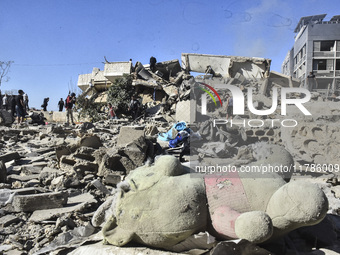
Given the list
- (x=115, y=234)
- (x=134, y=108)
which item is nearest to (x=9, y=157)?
(x=115, y=234)

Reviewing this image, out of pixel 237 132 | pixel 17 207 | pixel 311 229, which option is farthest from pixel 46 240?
pixel 237 132

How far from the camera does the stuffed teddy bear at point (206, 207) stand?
6.14ft

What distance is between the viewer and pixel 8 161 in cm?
593

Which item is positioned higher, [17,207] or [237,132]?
[237,132]

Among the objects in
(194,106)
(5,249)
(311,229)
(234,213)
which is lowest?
(5,249)

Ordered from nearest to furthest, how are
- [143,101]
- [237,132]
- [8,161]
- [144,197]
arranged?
[144,197] < [8,161] < [237,132] < [143,101]

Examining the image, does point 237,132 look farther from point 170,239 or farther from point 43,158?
point 170,239

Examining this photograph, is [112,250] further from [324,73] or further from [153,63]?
[324,73]

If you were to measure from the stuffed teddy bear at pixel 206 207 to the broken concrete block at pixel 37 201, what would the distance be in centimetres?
156

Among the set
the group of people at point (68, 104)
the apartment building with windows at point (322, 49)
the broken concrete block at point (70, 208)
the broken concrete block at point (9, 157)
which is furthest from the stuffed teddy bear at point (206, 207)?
the apartment building with windows at point (322, 49)

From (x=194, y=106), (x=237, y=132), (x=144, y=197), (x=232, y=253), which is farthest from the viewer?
(x=194, y=106)

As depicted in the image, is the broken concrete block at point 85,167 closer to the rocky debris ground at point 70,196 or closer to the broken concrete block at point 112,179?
the rocky debris ground at point 70,196

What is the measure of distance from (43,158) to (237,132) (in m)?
4.82

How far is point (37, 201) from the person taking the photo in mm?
3520
